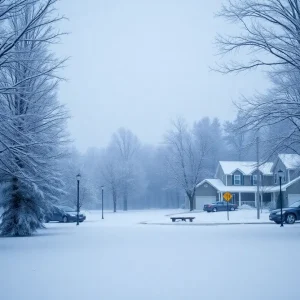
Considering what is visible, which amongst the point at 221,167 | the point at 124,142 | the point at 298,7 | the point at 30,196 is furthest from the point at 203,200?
the point at 298,7

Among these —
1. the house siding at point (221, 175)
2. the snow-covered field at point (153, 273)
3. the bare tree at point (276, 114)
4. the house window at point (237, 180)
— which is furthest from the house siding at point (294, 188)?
the snow-covered field at point (153, 273)

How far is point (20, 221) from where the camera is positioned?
21328 mm

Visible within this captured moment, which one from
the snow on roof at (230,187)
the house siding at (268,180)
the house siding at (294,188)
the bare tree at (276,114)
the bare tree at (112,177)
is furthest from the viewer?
the bare tree at (112,177)

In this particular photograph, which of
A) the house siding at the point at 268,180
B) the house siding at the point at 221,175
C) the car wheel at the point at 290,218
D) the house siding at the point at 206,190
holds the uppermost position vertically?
the house siding at the point at 221,175

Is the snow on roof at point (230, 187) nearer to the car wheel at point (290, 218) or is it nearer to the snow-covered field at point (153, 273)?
the car wheel at point (290, 218)

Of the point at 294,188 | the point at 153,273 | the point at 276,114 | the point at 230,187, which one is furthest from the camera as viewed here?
the point at 230,187

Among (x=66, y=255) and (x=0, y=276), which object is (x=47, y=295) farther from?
(x=66, y=255)

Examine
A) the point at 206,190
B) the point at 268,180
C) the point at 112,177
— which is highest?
the point at 112,177

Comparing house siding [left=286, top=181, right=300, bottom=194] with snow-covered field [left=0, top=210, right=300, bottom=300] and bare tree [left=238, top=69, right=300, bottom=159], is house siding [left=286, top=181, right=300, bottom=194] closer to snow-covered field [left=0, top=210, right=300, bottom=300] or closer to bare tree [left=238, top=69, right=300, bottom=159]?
bare tree [left=238, top=69, right=300, bottom=159]

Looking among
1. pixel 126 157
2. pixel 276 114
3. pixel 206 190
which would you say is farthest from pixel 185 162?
pixel 276 114

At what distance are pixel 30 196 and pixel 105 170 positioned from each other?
58002 millimetres

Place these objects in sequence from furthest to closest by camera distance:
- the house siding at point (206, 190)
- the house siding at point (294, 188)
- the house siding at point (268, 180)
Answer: the house siding at point (206, 190)
the house siding at point (268, 180)
the house siding at point (294, 188)

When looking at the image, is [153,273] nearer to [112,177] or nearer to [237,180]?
[237,180]

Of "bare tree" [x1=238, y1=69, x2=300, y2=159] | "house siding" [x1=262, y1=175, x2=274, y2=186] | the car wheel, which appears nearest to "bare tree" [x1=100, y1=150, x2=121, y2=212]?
"house siding" [x1=262, y1=175, x2=274, y2=186]
